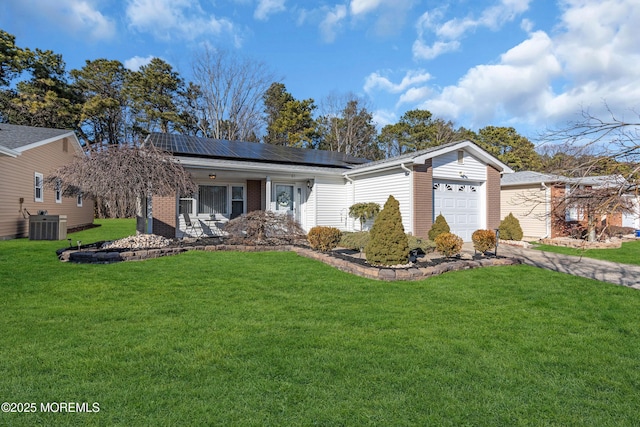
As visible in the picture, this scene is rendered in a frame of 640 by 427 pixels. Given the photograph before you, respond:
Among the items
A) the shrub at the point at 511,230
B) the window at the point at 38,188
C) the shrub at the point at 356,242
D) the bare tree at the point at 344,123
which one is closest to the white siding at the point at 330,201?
the shrub at the point at 356,242

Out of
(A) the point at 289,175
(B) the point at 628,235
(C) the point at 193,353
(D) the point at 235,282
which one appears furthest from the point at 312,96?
(C) the point at 193,353

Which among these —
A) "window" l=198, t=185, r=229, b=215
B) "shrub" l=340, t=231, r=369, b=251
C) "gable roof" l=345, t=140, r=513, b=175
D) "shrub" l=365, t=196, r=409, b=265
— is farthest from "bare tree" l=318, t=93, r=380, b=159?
"shrub" l=365, t=196, r=409, b=265

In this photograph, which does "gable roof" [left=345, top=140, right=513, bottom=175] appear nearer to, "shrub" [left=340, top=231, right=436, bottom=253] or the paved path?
"shrub" [left=340, top=231, right=436, bottom=253]

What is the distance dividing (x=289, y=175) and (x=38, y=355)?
1052 cm

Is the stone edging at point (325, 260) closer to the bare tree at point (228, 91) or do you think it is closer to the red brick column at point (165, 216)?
the red brick column at point (165, 216)

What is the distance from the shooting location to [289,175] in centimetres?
1313

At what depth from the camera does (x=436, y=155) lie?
37.9ft

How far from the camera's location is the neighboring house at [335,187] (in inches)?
443

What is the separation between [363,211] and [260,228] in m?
4.31

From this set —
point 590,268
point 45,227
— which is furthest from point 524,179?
point 45,227

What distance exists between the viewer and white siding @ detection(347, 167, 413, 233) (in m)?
11.2

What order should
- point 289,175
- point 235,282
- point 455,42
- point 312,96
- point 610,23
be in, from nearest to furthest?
point 610,23, point 235,282, point 289,175, point 455,42, point 312,96

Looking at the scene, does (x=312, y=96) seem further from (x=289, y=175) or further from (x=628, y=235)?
(x=628, y=235)

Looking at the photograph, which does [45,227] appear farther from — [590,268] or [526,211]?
[526,211]
